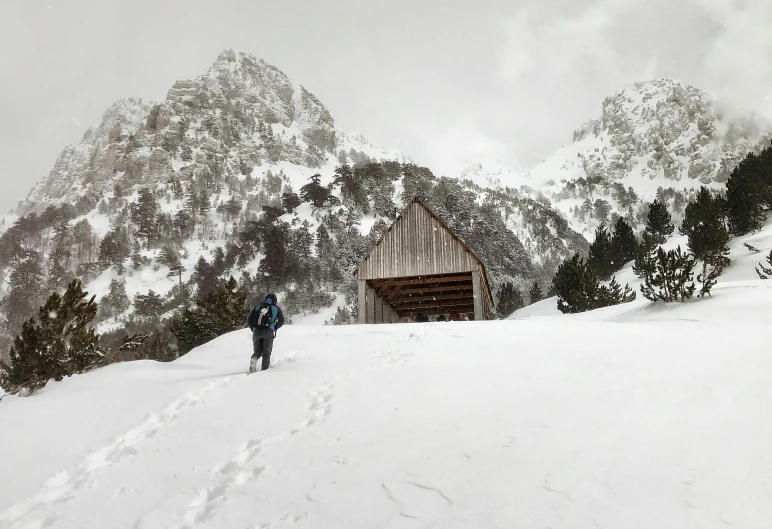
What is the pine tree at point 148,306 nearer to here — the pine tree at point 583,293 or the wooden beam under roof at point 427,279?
the wooden beam under roof at point 427,279

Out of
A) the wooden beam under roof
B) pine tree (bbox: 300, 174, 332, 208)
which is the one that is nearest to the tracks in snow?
the wooden beam under roof

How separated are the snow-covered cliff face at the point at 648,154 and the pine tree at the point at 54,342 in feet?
365

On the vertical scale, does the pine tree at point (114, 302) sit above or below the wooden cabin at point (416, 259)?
below

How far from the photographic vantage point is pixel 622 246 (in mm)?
37344

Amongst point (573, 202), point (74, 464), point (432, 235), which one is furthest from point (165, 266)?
point (573, 202)

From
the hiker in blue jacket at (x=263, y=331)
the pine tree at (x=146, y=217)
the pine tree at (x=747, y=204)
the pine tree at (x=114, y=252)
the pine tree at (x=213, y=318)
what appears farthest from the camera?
the pine tree at (x=146, y=217)

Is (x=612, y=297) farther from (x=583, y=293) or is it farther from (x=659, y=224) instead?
(x=659, y=224)

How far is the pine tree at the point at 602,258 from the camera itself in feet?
117

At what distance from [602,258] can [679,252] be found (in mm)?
27219

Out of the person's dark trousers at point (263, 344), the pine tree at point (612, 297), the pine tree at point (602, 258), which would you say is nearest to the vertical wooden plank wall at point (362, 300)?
the person's dark trousers at point (263, 344)

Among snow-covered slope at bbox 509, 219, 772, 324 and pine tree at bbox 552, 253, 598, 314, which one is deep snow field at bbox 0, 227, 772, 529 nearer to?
snow-covered slope at bbox 509, 219, 772, 324

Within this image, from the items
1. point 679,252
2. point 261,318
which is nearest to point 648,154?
point 679,252

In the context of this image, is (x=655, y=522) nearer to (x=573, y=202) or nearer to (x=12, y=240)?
(x=12, y=240)

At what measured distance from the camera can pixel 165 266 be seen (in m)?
65.8
